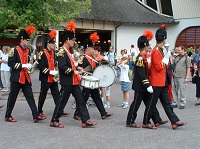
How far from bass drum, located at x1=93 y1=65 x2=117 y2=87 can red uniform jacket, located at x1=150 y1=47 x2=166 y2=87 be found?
1312 mm

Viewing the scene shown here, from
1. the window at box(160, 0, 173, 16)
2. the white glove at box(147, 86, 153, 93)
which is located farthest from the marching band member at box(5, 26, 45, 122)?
the window at box(160, 0, 173, 16)

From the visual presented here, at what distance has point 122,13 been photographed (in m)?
28.2

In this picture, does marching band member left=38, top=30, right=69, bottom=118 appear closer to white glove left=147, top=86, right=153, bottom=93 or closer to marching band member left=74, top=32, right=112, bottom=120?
marching band member left=74, top=32, right=112, bottom=120

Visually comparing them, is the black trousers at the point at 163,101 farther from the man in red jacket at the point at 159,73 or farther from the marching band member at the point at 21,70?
the marching band member at the point at 21,70

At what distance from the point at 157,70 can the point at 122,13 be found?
20773 mm

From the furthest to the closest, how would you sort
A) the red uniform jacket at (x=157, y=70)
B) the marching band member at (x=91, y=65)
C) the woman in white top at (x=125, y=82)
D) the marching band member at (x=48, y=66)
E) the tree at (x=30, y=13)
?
the tree at (x=30, y=13)
the woman in white top at (x=125, y=82)
the marching band member at (x=91, y=65)
the marching band member at (x=48, y=66)
the red uniform jacket at (x=157, y=70)

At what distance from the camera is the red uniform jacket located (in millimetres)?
7832

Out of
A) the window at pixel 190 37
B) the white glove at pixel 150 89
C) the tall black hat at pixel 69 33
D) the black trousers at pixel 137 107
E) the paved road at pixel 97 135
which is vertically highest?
the window at pixel 190 37

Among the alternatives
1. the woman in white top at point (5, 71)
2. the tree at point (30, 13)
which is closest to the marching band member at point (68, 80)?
the tree at point (30, 13)

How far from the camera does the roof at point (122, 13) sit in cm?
2667

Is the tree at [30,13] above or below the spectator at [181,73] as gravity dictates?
above

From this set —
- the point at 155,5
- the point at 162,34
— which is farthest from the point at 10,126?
the point at 155,5

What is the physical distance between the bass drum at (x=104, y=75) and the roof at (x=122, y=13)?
16.9m

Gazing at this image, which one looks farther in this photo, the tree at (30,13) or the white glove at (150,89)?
the tree at (30,13)
